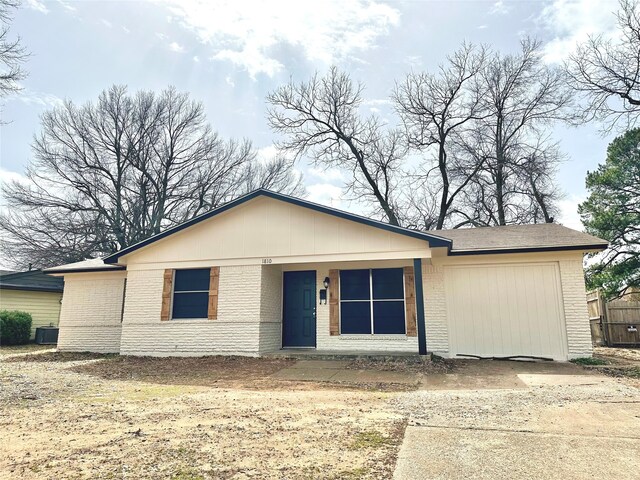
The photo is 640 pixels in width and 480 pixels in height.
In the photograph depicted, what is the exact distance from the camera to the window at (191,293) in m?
11.6

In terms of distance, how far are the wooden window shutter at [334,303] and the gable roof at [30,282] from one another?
520 inches

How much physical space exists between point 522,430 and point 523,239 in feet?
26.0

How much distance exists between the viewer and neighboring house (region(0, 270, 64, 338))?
1775cm

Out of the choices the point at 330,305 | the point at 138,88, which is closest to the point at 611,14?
the point at 330,305

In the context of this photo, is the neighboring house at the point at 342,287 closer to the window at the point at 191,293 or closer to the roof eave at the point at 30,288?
the window at the point at 191,293

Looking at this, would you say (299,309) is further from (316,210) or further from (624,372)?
(624,372)

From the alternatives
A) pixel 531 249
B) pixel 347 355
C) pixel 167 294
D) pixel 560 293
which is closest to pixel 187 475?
pixel 347 355

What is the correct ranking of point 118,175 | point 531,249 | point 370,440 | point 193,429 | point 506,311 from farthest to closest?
point 118,175, point 506,311, point 531,249, point 193,429, point 370,440

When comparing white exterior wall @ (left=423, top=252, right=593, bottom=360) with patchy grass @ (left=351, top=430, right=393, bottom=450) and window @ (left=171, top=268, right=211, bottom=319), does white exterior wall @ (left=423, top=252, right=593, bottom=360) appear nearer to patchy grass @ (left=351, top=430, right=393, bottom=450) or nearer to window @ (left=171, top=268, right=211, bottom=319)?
window @ (left=171, top=268, right=211, bottom=319)

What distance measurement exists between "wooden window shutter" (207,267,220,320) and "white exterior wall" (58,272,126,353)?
Answer: 374 cm

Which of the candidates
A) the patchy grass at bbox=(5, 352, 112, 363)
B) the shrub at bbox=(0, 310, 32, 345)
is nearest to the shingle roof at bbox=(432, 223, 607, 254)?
the patchy grass at bbox=(5, 352, 112, 363)

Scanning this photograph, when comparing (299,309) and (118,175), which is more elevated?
(118,175)

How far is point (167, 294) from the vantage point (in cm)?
1164

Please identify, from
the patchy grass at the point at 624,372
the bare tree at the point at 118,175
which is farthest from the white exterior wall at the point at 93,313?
the patchy grass at the point at 624,372
